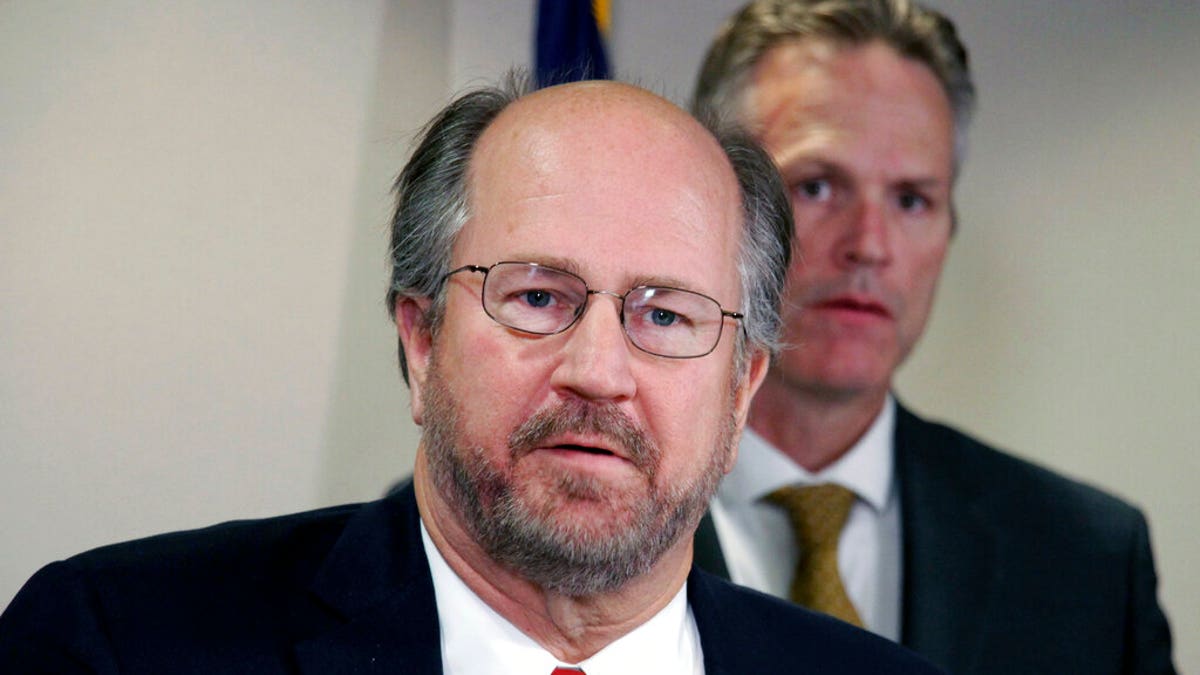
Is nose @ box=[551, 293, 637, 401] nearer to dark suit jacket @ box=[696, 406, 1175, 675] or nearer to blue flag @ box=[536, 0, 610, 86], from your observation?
dark suit jacket @ box=[696, 406, 1175, 675]

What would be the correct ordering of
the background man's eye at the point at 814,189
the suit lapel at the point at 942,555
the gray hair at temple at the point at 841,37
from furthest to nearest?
1. the gray hair at temple at the point at 841,37
2. the background man's eye at the point at 814,189
3. the suit lapel at the point at 942,555

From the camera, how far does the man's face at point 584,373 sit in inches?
72.2

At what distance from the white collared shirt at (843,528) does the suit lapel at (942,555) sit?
0.05 m

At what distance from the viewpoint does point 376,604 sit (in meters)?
1.88

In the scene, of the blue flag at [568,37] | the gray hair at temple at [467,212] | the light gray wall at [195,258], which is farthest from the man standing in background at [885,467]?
the light gray wall at [195,258]

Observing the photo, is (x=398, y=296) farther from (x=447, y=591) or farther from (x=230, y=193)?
(x=230, y=193)

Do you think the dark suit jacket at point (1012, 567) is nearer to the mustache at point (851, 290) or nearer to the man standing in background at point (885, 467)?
the man standing in background at point (885, 467)

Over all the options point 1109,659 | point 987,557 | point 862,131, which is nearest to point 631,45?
point 862,131

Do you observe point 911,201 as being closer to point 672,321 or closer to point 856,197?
point 856,197

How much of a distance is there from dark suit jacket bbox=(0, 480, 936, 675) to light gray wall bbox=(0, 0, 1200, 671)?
83 cm

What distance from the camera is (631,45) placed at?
3705 mm

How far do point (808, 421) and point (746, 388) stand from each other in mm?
872

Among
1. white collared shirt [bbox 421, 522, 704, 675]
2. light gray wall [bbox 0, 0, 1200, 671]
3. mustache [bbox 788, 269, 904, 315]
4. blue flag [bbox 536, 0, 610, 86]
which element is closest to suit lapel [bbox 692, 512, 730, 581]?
mustache [bbox 788, 269, 904, 315]

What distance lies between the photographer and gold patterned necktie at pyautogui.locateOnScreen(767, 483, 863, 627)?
9.14 ft
